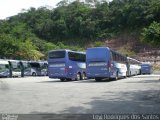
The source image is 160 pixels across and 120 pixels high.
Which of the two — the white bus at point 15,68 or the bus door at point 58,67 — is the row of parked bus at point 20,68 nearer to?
the white bus at point 15,68

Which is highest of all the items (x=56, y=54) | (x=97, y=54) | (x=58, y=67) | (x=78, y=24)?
(x=78, y=24)

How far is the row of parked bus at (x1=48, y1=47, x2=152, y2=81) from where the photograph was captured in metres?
29.7

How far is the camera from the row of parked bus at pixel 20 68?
1865 inches

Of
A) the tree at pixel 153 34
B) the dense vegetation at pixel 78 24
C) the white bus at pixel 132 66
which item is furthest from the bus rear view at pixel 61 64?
the dense vegetation at pixel 78 24

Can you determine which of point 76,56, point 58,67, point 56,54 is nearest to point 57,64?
point 58,67

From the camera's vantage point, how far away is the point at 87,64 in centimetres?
3017

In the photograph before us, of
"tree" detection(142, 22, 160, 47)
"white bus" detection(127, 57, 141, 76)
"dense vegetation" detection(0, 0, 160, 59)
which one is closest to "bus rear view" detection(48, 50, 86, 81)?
"tree" detection(142, 22, 160, 47)

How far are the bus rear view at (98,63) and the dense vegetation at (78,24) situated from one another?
161ft

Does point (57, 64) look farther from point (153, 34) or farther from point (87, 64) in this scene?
point (153, 34)

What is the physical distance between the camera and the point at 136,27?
316 ft

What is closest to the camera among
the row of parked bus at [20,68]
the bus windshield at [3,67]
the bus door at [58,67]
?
the bus door at [58,67]

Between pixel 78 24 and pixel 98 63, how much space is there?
74.1 meters

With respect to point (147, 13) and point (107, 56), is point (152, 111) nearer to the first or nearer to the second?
point (107, 56)

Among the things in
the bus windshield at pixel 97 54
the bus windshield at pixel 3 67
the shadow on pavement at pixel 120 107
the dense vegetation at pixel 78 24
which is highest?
the dense vegetation at pixel 78 24
